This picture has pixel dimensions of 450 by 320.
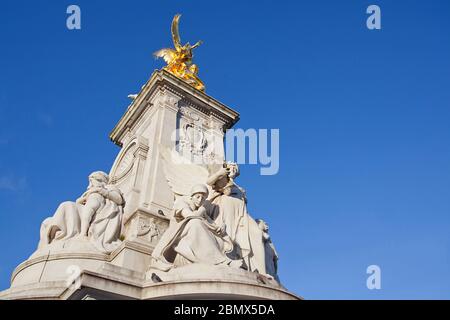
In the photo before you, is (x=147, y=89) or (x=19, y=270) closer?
(x=19, y=270)

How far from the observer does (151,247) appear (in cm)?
1126

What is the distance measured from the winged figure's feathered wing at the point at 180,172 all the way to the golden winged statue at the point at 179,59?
157 inches

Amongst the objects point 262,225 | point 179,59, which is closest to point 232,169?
point 262,225

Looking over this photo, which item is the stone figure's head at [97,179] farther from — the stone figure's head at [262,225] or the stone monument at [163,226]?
the stone figure's head at [262,225]

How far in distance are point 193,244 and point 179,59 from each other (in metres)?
9.67

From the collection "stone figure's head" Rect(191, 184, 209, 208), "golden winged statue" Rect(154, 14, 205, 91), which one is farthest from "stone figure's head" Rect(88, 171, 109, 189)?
"golden winged statue" Rect(154, 14, 205, 91)

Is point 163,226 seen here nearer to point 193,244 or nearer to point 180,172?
point 193,244

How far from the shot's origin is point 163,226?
1219 cm

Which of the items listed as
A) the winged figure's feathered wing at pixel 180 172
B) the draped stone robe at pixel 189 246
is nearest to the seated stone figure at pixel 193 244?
the draped stone robe at pixel 189 246
